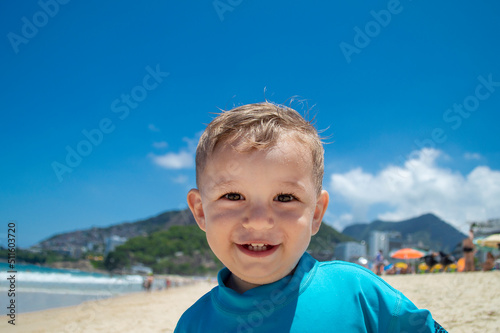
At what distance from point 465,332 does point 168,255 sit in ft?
350

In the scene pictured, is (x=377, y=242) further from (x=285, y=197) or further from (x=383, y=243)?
(x=285, y=197)

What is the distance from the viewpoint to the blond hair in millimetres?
1362

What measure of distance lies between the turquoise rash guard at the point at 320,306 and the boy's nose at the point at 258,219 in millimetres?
253

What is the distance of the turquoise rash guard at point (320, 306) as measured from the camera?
1258 millimetres

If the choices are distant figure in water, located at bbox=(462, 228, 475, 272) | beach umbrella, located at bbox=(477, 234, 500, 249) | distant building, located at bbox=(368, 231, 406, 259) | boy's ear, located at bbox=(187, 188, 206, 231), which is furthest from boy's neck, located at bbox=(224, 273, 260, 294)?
distant building, located at bbox=(368, 231, 406, 259)

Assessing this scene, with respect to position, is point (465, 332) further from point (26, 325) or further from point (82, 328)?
point (26, 325)

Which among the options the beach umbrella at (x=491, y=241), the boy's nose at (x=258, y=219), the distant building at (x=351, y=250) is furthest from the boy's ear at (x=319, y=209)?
the distant building at (x=351, y=250)

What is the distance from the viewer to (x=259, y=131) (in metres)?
1.37

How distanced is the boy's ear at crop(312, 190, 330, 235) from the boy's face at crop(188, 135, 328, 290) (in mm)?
127

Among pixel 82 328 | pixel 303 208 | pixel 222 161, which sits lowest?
pixel 82 328

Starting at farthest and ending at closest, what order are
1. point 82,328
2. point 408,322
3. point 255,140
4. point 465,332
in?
point 82,328, point 465,332, point 255,140, point 408,322

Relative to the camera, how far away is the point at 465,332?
14.0ft

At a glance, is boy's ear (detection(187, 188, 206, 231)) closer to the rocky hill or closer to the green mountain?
the rocky hill

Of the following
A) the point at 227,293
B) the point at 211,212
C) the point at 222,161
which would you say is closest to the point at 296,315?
the point at 227,293
